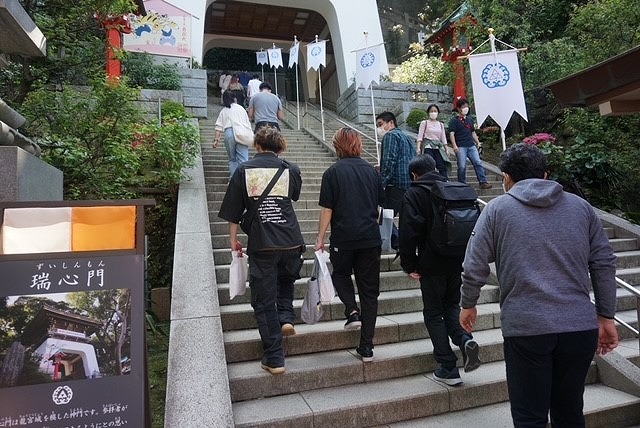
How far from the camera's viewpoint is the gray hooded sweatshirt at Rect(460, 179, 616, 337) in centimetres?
216

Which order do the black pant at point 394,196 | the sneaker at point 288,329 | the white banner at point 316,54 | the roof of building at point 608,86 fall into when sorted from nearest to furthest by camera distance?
the sneaker at point 288,329 < the roof of building at point 608,86 < the black pant at point 394,196 < the white banner at point 316,54

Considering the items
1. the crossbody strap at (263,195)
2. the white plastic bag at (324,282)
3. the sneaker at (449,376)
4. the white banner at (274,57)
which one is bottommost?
the sneaker at (449,376)

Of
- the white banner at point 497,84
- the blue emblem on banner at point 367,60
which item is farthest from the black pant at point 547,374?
the blue emblem on banner at point 367,60

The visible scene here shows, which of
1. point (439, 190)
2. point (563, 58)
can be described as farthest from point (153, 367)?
point (563, 58)

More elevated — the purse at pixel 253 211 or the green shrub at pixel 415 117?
the green shrub at pixel 415 117

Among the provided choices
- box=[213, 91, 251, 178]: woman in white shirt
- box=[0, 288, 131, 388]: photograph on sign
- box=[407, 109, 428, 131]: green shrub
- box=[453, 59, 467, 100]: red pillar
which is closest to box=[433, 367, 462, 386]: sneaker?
box=[0, 288, 131, 388]: photograph on sign

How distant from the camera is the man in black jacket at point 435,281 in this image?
11.0 feet

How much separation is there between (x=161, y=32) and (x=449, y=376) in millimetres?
10759

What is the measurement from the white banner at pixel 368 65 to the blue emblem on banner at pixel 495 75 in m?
4.32

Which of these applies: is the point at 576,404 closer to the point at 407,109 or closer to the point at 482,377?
the point at 482,377

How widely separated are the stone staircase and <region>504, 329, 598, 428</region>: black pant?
1022 millimetres

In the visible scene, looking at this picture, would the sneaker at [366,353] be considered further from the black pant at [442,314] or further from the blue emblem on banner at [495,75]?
the blue emblem on banner at [495,75]

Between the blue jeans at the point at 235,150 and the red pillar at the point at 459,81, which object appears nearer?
the blue jeans at the point at 235,150

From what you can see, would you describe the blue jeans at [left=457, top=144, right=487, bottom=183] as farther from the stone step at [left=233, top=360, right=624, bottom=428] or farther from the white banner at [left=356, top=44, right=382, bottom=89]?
the stone step at [left=233, top=360, right=624, bottom=428]
